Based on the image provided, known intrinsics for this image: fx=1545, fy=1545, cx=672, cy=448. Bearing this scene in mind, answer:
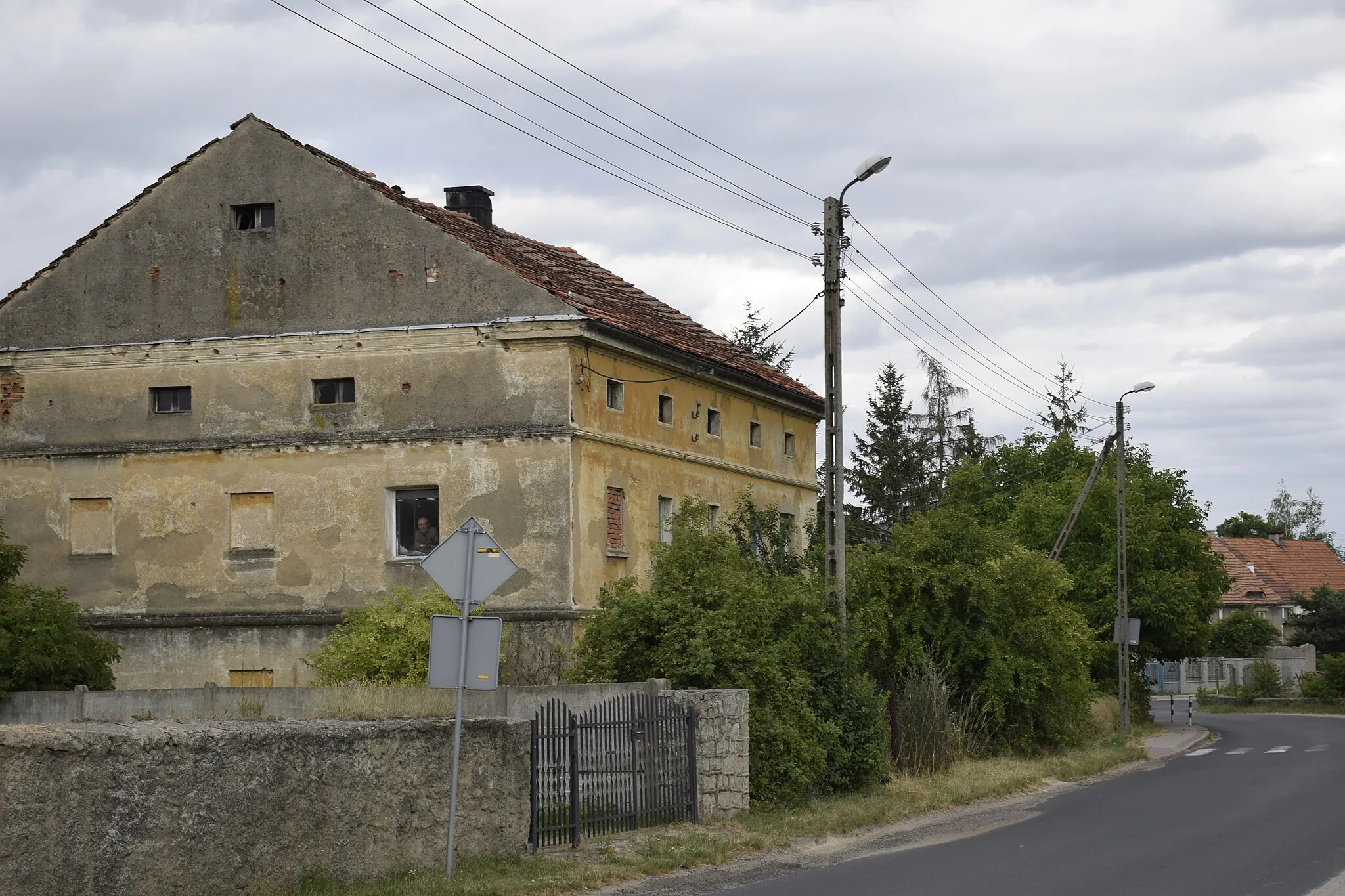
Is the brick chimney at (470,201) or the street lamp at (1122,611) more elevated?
the brick chimney at (470,201)

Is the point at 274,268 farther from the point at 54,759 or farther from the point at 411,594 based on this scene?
the point at 54,759

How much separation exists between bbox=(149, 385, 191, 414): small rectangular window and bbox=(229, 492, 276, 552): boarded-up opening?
2.06 meters

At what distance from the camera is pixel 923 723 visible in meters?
24.5

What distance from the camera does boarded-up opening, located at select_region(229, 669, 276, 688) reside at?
1104 inches

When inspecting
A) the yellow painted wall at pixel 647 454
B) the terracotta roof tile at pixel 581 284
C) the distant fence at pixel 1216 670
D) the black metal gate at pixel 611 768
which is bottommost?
the distant fence at pixel 1216 670

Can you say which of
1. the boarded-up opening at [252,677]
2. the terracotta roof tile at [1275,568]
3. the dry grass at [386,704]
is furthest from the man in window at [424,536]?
the terracotta roof tile at [1275,568]

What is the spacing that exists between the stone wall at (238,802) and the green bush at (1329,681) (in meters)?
51.7

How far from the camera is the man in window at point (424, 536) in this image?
27.9 m

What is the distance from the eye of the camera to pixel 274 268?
94.6 ft

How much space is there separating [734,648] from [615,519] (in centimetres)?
964

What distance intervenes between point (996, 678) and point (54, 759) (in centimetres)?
1962

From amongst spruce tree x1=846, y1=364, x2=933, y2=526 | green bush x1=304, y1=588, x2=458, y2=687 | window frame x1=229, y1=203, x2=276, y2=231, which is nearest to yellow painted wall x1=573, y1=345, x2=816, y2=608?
green bush x1=304, y1=588, x2=458, y2=687

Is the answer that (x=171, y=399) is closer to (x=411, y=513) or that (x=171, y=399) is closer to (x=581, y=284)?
(x=411, y=513)

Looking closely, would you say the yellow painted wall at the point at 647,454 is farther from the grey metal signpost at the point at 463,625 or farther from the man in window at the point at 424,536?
the grey metal signpost at the point at 463,625
